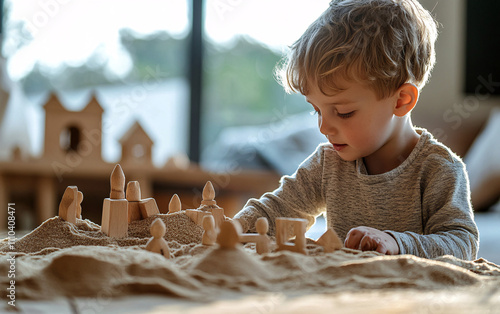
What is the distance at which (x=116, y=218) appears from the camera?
0.89 metres

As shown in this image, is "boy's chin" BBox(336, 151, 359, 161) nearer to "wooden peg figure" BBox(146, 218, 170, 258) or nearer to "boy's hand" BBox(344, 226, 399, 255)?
"boy's hand" BBox(344, 226, 399, 255)

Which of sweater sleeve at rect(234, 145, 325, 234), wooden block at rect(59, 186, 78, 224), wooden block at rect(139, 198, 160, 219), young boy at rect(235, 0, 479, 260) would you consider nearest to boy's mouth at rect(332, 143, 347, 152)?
young boy at rect(235, 0, 479, 260)

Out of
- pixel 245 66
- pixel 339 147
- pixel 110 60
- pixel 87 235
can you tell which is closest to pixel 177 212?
pixel 87 235

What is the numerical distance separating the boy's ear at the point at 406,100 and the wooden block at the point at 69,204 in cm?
64

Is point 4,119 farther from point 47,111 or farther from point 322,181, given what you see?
point 322,181

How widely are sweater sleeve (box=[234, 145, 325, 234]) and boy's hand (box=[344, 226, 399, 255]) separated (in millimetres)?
283

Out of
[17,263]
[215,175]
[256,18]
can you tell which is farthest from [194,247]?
[256,18]

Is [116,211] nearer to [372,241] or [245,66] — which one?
[372,241]

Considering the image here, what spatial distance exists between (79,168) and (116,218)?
1995 mm

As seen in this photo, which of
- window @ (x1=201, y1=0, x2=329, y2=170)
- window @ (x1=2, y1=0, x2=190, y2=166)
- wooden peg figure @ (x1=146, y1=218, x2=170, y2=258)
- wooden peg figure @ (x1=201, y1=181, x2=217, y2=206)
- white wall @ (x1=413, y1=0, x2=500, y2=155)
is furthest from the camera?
window @ (x1=201, y1=0, x2=329, y2=170)

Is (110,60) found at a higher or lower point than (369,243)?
higher

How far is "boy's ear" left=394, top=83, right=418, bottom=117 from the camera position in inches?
43.5

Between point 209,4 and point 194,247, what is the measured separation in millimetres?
2938

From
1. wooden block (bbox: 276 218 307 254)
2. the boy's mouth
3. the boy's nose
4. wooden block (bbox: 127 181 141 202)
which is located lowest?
wooden block (bbox: 276 218 307 254)
